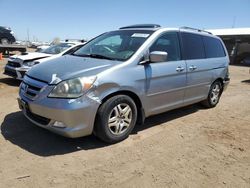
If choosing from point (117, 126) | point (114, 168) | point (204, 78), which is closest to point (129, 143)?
point (117, 126)

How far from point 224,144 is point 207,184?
142 cm

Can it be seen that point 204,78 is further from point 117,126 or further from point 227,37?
point 227,37

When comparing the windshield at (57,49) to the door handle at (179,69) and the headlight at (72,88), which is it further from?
the headlight at (72,88)

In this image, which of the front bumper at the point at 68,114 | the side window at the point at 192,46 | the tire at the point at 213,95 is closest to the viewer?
the front bumper at the point at 68,114

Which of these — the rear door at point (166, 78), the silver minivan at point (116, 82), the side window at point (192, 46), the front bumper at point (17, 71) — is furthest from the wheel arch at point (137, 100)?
the front bumper at point (17, 71)

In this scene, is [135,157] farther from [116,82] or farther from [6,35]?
[6,35]

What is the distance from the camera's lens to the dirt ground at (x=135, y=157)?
3.25 m

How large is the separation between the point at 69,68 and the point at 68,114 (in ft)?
2.53

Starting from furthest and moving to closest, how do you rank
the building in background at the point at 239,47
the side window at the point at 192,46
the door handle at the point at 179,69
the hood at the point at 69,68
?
the building in background at the point at 239,47 → the side window at the point at 192,46 → the door handle at the point at 179,69 → the hood at the point at 69,68

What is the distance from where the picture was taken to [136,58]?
14.4ft

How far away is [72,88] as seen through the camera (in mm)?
3738

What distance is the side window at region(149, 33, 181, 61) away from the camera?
15.7 feet

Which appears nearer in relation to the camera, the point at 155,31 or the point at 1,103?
the point at 155,31

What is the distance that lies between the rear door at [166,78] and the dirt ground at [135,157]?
494mm
